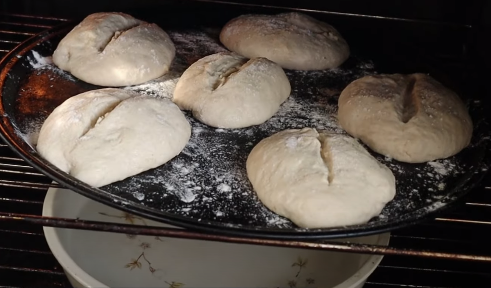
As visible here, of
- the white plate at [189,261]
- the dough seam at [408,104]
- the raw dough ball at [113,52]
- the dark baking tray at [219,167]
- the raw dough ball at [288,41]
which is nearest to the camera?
the dark baking tray at [219,167]

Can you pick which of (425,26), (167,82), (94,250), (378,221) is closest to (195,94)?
(167,82)

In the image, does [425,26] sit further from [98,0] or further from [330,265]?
[98,0]

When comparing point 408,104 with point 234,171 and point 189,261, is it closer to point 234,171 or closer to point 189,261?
point 234,171

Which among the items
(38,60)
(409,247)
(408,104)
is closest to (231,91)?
(408,104)

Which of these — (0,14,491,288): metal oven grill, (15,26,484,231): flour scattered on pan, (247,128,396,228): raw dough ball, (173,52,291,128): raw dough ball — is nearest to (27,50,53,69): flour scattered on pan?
(15,26,484,231): flour scattered on pan

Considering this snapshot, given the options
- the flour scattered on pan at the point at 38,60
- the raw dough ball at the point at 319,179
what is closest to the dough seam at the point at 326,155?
the raw dough ball at the point at 319,179

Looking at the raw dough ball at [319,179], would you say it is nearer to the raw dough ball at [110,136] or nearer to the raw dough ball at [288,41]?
the raw dough ball at [110,136]
